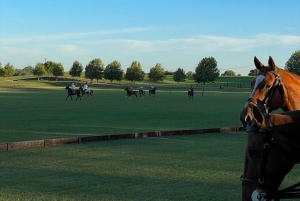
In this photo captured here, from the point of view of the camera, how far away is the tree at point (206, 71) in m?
104

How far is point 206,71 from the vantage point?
105438mm

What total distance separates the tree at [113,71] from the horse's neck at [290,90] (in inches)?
5264

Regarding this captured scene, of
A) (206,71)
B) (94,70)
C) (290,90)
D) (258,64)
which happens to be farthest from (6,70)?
(290,90)

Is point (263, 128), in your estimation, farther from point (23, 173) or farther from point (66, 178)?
point (23, 173)

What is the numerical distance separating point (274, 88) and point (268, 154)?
2553mm

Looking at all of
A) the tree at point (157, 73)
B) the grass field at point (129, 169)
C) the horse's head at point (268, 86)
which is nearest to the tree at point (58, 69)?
the tree at point (157, 73)

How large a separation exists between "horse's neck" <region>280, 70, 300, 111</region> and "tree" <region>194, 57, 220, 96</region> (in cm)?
9496

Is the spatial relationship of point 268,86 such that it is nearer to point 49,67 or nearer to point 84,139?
point 84,139

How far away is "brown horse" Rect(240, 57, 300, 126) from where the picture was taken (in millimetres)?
5864

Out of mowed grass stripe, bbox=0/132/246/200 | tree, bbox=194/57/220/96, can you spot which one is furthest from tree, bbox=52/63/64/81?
mowed grass stripe, bbox=0/132/246/200

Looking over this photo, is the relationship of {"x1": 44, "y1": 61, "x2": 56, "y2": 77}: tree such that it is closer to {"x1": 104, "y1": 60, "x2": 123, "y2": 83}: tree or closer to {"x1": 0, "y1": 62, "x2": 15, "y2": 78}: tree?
{"x1": 0, "y1": 62, "x2": 15, "y2": 78}: tree

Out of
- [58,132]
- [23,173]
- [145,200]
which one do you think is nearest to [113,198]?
[145,200]

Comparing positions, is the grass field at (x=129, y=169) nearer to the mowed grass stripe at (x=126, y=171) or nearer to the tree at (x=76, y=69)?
the mowed grass stripe at (x=126, y=171)

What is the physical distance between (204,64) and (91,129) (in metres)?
96.3
